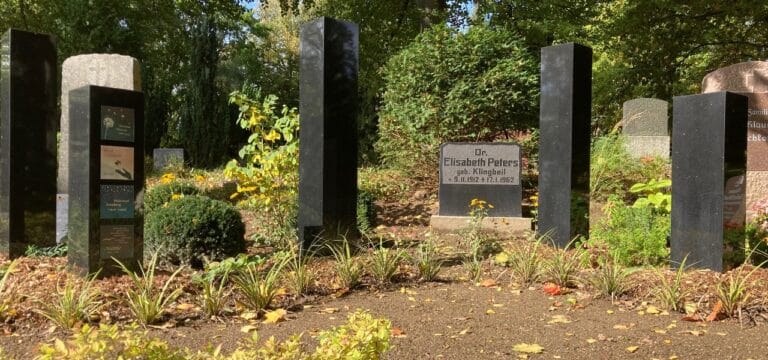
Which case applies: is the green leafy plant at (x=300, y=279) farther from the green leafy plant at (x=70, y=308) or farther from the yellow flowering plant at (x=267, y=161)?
the yellow flowering plant at (x=267, y=161)

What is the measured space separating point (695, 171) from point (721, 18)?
47.3 feet

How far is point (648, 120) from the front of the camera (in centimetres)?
1498

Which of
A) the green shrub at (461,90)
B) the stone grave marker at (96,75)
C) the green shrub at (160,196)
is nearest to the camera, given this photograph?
the green shrub at (160,196)

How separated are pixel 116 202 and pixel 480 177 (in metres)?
5.34

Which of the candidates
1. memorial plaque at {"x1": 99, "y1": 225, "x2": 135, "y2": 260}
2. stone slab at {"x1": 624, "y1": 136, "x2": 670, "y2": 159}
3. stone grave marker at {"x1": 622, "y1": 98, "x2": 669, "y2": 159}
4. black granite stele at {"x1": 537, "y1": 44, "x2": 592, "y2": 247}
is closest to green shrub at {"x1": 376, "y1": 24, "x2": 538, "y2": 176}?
black granite stele at {"x1": 537, "y1": 44, "x2": 592, "y2": 247}

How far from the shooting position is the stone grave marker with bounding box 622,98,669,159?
47.7 feet

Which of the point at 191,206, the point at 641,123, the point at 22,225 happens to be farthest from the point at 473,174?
the point at 641,123

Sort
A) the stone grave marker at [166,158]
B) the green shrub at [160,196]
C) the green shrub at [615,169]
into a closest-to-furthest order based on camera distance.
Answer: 1. the green shrub at [160,196]
2. the green shrub at [615,169]
3. the stone grave marker at [166,158]

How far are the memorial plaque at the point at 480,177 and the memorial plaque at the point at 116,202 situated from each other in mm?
4961

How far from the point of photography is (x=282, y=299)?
4863 mm

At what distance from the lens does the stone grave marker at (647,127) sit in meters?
14.5

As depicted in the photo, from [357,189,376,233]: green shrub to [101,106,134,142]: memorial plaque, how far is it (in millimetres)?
3252

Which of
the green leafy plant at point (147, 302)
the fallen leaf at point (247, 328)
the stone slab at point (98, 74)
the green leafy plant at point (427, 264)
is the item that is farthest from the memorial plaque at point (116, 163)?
the stone slab at point (98, 74)

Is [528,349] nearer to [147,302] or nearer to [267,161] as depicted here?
[147,302]
